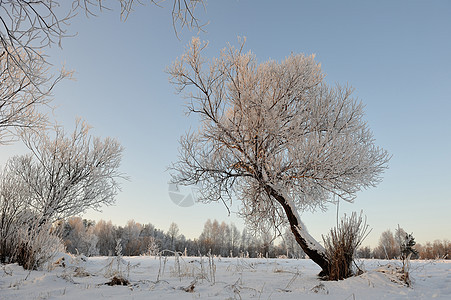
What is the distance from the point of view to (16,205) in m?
6.77

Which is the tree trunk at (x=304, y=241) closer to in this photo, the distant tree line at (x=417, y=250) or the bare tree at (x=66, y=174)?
the distant tree line at (x=417, y=250)

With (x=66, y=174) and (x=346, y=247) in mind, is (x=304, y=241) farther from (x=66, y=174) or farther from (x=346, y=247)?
(x=66, y=174)

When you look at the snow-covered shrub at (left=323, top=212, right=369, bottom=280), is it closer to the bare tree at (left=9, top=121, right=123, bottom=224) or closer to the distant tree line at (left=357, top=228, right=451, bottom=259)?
the distant tree line at (left=357, top=228, right=451, bottom=259)

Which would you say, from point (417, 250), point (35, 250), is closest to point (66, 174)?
point (35, 250)

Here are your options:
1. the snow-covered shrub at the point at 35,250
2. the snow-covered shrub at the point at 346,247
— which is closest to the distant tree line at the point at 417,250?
the snow-covered shrub at the point at 346,247

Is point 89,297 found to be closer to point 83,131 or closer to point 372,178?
point 372,178

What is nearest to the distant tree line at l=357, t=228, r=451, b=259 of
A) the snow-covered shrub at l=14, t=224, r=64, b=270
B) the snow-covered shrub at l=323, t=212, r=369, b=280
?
the snow-covered shrub at l=323, t=212, r=369, b=280

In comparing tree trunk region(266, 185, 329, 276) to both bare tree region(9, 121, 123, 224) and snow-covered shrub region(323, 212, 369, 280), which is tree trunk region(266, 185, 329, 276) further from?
bare tree region(9, 121, 123, 224)

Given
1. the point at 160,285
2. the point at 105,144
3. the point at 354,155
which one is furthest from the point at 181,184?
the point at 105,144

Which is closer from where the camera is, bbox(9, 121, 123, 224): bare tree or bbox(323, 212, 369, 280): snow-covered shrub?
bbox(323, 212, 369, 280): snow-covered shrub

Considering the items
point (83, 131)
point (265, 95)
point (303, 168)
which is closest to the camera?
point (303, 168)

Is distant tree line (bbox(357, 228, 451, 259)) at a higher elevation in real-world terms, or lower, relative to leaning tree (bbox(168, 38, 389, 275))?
lower

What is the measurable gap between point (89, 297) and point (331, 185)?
4987 mm

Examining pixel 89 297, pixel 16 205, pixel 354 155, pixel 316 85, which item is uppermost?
pixel 316 85
